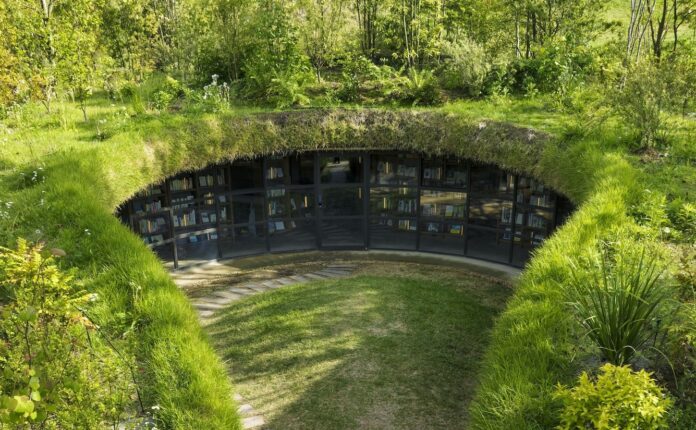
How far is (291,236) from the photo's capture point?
49.5ft

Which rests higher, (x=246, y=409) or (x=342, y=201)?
(x=342, y=201)

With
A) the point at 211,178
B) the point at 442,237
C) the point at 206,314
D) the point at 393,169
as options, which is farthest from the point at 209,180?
the point at 442,237

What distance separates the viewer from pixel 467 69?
15.0 m

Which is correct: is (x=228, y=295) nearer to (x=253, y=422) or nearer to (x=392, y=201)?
(x=253, y=422)

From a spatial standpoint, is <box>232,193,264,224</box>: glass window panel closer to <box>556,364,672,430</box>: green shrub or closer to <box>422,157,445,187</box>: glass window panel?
<box>422,157,445,187</box>: glass window panel

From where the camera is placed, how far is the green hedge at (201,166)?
4.31 meters

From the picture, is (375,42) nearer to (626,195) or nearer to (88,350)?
(626,195)

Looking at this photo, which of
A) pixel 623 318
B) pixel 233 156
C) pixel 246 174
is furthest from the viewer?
pixel 246 174

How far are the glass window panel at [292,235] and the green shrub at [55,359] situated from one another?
10.1 m

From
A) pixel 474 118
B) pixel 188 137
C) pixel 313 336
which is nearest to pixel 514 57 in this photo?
pixel 474 118

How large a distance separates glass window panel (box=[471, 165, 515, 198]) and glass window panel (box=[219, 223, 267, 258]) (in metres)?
5.99

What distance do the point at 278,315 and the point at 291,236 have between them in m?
5.00

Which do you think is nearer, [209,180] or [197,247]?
[209,180]

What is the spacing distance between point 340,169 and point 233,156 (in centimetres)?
307
